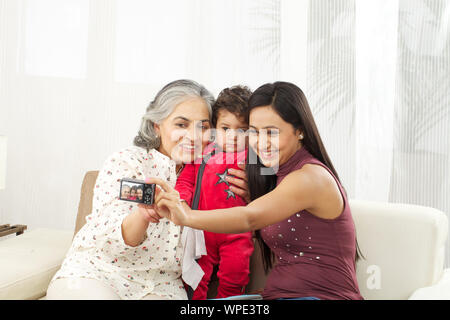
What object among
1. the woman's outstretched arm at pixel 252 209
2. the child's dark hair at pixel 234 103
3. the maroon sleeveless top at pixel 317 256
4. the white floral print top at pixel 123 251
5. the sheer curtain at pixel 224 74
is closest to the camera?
the woman's outstretched arm at pixel 252 209

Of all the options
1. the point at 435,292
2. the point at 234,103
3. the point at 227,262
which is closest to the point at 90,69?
the point at 234,103

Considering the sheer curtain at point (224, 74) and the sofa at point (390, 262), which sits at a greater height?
the sheer curtain at point (224, 74)

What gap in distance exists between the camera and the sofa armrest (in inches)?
47.6

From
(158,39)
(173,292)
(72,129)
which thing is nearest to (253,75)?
(158,39)

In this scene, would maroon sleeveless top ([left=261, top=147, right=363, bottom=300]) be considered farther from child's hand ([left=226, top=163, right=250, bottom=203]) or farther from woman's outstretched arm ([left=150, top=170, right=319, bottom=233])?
child's hand ([left=226, top=163, right=250, bottom=203])

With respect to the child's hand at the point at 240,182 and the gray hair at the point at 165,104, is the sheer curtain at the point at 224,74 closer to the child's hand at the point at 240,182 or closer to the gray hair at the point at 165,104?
the gray hair at the point at 165,104

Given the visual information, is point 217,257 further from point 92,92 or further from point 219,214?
point 92,92

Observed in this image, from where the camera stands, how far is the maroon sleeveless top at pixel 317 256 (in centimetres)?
121

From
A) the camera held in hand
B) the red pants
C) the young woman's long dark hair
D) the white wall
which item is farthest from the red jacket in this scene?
the white wall

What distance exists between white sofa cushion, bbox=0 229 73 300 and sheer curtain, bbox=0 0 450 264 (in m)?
0.72

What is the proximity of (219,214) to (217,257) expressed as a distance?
0.43 m

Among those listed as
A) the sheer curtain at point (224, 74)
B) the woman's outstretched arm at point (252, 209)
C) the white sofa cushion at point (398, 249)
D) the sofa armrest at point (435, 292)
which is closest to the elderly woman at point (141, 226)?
the woman's outstretched arm at point (252, 209)

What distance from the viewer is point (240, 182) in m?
1.46

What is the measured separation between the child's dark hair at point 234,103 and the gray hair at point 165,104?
3 cm
